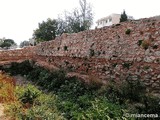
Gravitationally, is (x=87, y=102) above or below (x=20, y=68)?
above

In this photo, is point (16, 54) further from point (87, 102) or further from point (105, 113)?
point (105, 113)

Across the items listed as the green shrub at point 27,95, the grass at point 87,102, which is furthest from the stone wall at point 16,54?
the green shrub at point 27,95

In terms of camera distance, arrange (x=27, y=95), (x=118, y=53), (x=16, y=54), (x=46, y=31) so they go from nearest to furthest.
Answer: (x=27, y=95)
(x=118, y=53)
(x=16, y=54)
(x=46, y=31)

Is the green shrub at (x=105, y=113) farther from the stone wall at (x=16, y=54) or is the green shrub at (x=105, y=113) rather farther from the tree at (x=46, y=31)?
the tree at (x=46, y=31)

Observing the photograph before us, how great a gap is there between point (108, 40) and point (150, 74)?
11.9 ft

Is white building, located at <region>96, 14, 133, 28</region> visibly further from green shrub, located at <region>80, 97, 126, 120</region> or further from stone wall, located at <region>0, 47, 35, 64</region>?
green shrub, located at <region>80, 97, 126, 120</region>

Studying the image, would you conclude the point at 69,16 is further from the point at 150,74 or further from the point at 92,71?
the point at 150,74

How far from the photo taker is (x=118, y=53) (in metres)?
11.5

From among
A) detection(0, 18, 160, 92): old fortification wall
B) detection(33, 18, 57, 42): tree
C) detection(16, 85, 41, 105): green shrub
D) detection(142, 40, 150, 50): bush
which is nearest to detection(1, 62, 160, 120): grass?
detection(16, 85, 41, 105): green shrub

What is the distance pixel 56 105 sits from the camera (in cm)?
965

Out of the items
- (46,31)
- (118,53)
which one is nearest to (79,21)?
(46,31)

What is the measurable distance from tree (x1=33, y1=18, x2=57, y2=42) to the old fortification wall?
27.1 meters

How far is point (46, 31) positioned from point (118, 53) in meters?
34.7

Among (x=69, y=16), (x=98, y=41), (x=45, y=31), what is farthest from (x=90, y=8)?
(x=98, y=41)
